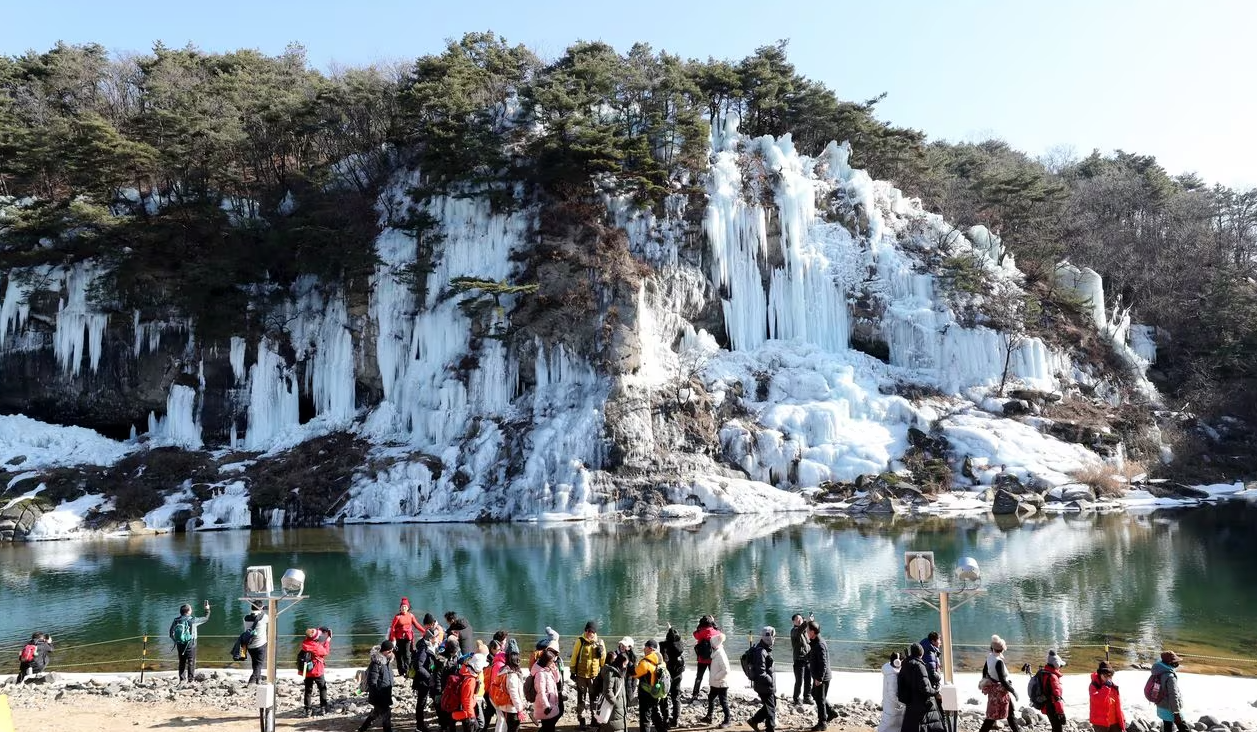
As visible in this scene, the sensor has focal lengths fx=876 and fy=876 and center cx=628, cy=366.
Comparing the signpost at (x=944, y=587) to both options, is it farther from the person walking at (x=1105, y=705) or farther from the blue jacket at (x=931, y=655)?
the person walking at (x=1105, y=705)

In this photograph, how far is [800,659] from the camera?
390 inches

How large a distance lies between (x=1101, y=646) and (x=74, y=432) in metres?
42.4

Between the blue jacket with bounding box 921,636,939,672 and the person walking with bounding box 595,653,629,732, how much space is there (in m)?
2.99

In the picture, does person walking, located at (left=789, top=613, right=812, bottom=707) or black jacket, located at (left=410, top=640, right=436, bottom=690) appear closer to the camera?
black jacket, located at (left=410, top=640, right=436, bottom=690)

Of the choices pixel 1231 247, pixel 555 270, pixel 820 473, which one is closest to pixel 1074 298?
pixel 1231 247

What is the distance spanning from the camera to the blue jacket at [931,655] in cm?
816

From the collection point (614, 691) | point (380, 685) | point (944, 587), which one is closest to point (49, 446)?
point (380, 685)

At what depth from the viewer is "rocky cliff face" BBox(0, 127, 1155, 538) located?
36.3 metres

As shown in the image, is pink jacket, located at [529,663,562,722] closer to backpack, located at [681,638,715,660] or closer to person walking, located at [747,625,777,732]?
person walking, located at [747,625,777,732]

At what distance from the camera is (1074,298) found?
44.4m

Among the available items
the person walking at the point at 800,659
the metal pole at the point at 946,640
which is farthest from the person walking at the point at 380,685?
the metal pole at the point at 946,640

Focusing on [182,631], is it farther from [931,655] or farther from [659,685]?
[931,655]

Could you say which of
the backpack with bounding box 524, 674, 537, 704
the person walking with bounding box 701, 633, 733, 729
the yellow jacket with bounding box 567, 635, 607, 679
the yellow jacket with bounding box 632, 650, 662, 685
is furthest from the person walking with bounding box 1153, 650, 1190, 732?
the backpack with bounding box 524, 674, 537, 704

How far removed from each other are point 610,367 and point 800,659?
2944 cm
